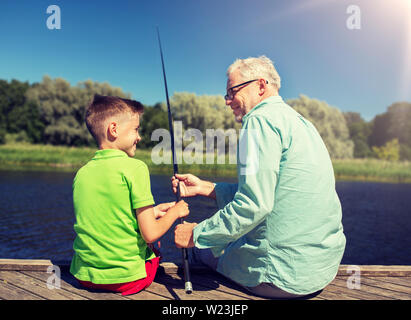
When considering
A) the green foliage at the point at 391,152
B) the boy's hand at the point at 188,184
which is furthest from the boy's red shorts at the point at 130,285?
the green foliage at the point at 391,152

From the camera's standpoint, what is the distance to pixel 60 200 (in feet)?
39.5

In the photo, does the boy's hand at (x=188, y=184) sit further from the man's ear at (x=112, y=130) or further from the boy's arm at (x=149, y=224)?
the man's ear at (x=112, y=130)

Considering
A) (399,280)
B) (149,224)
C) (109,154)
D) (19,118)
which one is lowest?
(399,280)

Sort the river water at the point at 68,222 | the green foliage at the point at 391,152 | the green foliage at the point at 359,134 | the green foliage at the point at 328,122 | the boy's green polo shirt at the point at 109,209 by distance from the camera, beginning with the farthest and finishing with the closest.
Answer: the green foliage at the point at 359,134 < the green foliage at the point at 391,152 < the green foliage at the point at 328,122 < the river water at the point at 68,222 < the boy's green polo shirt at the point at 109,209

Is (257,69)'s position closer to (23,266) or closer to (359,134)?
(23,266)

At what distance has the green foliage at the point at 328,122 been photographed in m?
35.5

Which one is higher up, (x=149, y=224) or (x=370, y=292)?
(x=149, y=224)

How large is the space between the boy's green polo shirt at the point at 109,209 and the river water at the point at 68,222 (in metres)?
4.27

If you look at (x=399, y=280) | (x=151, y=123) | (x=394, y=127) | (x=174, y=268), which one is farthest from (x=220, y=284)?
(x=394, y=127)

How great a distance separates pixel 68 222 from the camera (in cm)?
938

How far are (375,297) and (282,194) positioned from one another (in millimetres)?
1073

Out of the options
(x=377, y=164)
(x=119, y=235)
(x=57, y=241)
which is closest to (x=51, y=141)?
(x=57, y=241)

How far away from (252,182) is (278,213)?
0.29 meters

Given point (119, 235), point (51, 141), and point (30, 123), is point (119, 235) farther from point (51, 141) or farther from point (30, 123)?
point (30, 123)
